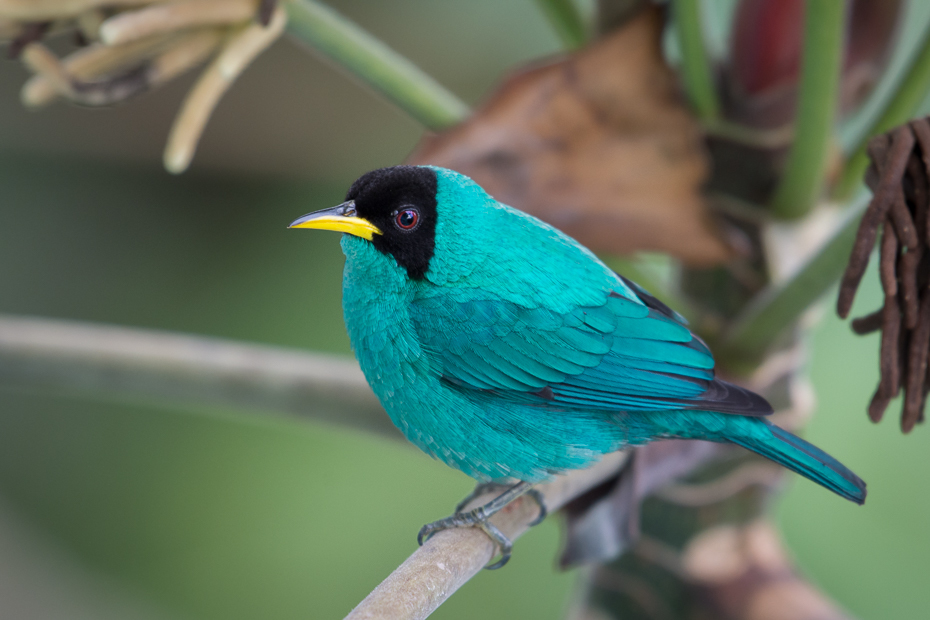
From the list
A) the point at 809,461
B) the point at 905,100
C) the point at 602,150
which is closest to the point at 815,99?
the point at 905,100

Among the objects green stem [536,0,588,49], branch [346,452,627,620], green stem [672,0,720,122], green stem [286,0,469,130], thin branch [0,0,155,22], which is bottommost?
branch [346,452,627,620]

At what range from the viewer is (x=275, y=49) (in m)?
2.61

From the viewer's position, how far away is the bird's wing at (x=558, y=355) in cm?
131

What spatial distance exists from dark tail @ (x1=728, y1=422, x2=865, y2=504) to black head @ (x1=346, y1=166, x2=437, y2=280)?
0.52 metres

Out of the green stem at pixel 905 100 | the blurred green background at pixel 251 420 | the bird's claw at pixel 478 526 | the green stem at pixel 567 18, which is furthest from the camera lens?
the blurred green background at pixel 251 420

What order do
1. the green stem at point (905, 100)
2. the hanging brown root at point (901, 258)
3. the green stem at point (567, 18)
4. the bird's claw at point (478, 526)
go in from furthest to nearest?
the green stem at point (567, 18) < the green stem at point (905, 100) < the bird's claw at point (478, 526) < the hanging brown root at point (901, 258)

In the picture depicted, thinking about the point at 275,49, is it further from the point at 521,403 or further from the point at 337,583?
the point at 521,403

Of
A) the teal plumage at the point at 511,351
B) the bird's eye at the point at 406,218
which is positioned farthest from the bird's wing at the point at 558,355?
the bird's eye at the point at 406,218

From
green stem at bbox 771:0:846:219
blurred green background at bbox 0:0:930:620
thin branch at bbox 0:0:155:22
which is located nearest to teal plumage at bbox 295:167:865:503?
green stem at bbox 771:0:846:219

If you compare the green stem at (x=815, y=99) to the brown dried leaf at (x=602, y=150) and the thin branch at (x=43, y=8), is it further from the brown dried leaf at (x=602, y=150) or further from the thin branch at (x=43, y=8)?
the thin branch at (x=43, y=8)

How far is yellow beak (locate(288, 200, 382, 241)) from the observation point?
3.84 feet

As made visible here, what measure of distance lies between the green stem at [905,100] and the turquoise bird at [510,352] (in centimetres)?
50

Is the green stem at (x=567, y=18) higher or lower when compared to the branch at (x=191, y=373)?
higher

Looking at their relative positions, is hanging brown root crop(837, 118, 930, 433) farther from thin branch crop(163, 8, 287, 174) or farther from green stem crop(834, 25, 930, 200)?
thin branch crop(163, 8, 287, 174)
